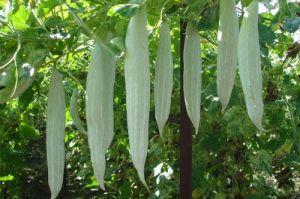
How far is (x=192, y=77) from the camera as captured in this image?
4.34 feet

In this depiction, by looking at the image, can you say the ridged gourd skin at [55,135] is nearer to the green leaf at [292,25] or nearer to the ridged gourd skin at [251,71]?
the ridged gourd skin at [251,71]

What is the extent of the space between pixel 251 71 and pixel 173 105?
1.32 metres

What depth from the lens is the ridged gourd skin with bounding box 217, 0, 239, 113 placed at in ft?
3.92

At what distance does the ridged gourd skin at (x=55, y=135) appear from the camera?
129 cm

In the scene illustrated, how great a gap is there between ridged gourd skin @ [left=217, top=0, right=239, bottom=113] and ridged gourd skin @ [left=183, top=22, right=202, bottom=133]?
0.36 ft

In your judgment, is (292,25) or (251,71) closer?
(251,71)

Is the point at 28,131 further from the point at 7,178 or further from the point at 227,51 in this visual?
the point at 227,51

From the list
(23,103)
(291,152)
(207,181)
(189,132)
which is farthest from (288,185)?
(23,103)

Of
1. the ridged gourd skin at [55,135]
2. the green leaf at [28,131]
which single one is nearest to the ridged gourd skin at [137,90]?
the ridged gourd skin at [55,135]

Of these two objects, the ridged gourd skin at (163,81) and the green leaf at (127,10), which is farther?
the ridged gourd skin at (163,81)

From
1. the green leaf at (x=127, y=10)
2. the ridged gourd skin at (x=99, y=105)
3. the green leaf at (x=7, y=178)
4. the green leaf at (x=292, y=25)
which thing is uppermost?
the green leaf at (x=292, y=25)

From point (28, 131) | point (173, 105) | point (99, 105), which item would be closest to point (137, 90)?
point (99, 105)

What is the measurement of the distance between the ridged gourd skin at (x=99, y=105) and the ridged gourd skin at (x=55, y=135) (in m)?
0.15

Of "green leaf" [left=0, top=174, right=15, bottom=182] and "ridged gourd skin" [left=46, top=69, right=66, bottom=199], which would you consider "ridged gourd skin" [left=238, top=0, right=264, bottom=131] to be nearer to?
"ridged gourd skin" [left=46, top=69, right=66, bottom=199]
